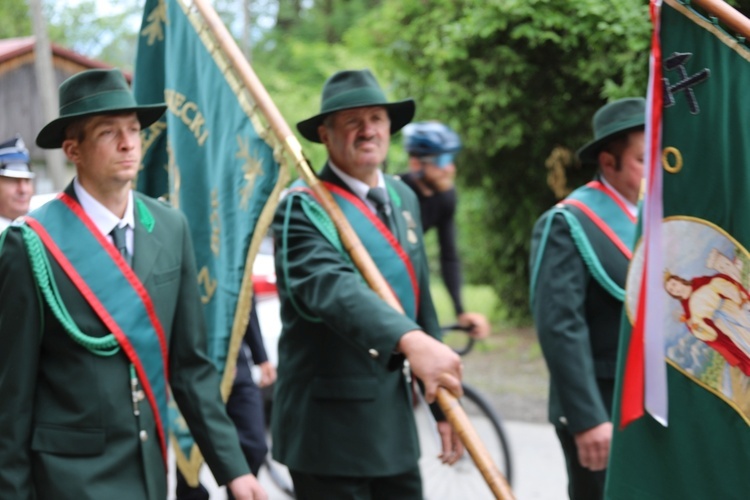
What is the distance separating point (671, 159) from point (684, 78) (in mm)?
210

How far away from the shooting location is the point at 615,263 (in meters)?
4.22

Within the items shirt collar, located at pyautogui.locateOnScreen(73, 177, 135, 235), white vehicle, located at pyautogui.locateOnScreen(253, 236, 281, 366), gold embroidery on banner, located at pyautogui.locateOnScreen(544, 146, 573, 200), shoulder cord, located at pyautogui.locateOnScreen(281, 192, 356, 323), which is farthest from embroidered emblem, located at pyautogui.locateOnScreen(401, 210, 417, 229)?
gold embroidery on banner, located at pyautogui.locateOnScreen(544, 146, 573, 200)

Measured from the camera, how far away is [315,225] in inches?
158

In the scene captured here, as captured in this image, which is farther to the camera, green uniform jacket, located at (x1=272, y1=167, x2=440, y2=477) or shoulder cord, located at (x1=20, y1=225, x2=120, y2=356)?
green uniform jacket, located at (x1=272, y1=167, x2=440, y2=477)

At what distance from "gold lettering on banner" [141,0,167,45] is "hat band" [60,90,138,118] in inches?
51.6

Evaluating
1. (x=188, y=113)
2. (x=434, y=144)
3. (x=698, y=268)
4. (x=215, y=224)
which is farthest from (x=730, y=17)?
(x=434, y=144)

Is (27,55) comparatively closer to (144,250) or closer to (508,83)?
(508,83)

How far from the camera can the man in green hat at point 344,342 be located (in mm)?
4047

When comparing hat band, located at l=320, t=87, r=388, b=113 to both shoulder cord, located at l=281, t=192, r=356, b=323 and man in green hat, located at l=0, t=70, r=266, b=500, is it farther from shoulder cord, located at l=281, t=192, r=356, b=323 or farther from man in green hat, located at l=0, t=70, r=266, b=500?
man in green hat, located at l=0, t=70, r=266, b=500

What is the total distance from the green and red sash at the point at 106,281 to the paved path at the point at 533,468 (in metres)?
3.65

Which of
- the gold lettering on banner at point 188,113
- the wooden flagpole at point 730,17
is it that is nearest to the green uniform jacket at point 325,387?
the gold lettering on banner at point 188,113

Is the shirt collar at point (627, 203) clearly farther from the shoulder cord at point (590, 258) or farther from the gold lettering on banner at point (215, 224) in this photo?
the gold lettering on banner at point (215, 224)

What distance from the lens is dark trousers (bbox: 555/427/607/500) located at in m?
4.27

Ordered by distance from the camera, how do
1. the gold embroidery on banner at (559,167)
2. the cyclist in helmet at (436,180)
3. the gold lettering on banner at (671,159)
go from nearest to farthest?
the gold lettering on banner at (671,159) → the cyclist in helmet at (436,180) → the gold embroidery on banner at (559,167)
